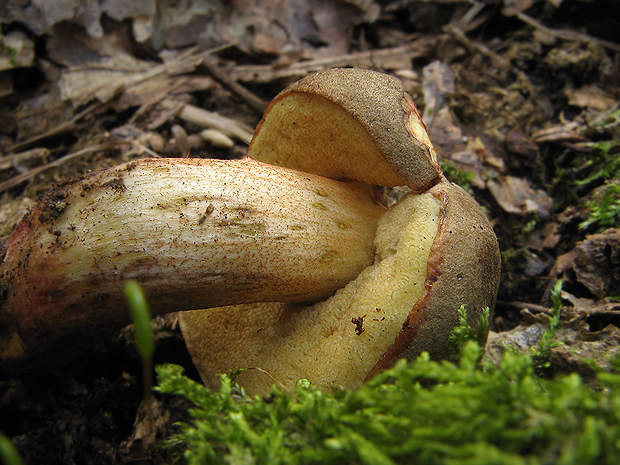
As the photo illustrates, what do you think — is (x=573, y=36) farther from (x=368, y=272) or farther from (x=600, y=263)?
(x=368, y=272)

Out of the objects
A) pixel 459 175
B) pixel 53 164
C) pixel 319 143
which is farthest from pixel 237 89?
pixel 459 175

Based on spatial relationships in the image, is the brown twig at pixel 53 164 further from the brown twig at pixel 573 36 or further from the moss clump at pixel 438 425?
the brown twig at pixel 573 36

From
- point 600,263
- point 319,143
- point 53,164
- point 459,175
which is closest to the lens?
point 319,143

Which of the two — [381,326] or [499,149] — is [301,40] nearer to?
[499,149]

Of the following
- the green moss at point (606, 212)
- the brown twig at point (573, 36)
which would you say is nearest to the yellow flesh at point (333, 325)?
the green moss at point (606, 212)

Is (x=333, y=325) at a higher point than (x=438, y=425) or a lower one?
lower

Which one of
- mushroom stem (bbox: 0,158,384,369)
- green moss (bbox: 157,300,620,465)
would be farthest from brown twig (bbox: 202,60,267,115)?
green moss (bbox: 157,300,620,465)

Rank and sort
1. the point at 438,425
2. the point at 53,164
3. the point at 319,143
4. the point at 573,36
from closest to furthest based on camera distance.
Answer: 1. the point at 438,425
2. the point at 319,143
3. the point at 53,164
4. the point at 573,36
